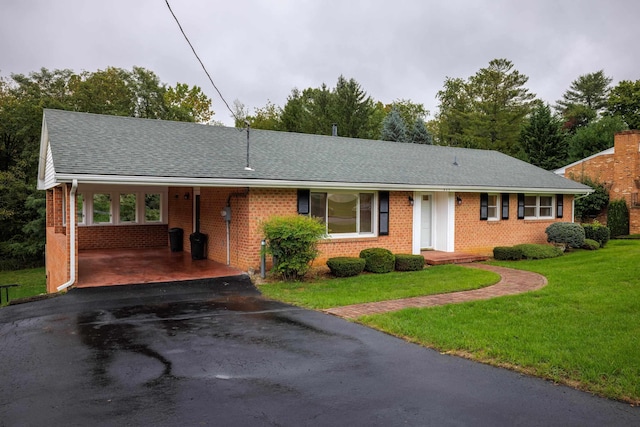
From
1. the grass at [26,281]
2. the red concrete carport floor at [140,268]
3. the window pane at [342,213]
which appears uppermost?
the window pane at [342,213]

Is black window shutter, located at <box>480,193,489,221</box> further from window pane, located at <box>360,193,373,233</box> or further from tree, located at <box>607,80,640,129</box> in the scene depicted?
tree, located at <box>607,80,640,129</box>

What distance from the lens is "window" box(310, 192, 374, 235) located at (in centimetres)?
1338

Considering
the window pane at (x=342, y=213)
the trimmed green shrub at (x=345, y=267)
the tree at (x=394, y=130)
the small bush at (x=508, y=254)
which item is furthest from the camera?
the tree at (x=394, y=130)

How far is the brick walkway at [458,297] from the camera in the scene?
328 inches

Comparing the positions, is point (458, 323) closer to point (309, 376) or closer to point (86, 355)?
point (309, 376)

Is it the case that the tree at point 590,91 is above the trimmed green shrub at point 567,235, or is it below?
above

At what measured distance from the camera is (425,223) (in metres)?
16.4

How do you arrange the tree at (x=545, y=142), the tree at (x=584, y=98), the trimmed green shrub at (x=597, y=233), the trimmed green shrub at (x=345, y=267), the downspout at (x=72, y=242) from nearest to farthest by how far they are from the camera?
the downspout at (x=72, y=242)
the trimmed green shrub at (x=345, y=267)
the trimmed green shrub at (x=597, y=233)
the tree at (x=545, y=142)
the tree at (x=584, y=98)

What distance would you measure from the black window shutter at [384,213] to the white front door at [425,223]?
96.6 inches

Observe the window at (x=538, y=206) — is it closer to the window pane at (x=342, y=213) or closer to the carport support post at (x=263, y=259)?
the window pane at (x=342, y=213)

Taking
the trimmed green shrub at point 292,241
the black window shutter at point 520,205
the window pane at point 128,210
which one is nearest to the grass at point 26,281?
the window pane at point 128,210

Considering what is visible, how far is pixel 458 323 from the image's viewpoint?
7.23 meters

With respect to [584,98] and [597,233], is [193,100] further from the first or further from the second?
[584,98]

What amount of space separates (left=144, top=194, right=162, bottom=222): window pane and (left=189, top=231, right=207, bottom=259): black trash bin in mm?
5133
